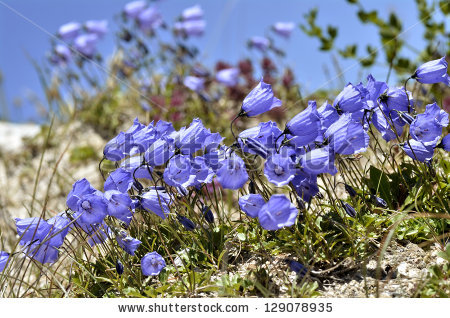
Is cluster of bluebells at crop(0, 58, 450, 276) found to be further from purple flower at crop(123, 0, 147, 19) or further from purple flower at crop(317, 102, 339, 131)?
purple flower at crop(123, 0, 147, 19)

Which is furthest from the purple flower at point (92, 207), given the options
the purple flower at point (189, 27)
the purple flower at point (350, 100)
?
the purple flower at point (189, 27)

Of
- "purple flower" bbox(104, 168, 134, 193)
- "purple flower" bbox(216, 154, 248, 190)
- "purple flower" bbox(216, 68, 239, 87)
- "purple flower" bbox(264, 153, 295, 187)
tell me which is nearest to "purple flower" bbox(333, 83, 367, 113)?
"purple flower" bbox(264, 153, 295, 187)

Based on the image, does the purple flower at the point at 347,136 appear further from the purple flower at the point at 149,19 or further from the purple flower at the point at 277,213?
the purple flower at the point at 149,19

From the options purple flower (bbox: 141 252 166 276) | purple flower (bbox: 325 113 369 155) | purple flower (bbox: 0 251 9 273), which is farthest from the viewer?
purple flower (bbox: 0 251 9 273)

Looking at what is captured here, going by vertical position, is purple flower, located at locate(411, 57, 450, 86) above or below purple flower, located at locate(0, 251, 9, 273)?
above

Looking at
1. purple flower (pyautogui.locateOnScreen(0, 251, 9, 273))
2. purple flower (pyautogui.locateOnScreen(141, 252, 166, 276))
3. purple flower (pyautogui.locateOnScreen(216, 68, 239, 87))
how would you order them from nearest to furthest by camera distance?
purple flower (pyautogui.locateOnScreen(141, 252, 166, 276))
purple flower (pyautogui.locateOnScreen(0, 251, 9, 273))
purple flower (pyautogui.locateOnScreen(216, 68, 239, 87))

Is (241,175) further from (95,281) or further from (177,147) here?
(95,281)

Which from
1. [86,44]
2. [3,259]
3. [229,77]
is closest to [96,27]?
[86,44]

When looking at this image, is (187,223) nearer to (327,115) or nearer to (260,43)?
(327,115)
